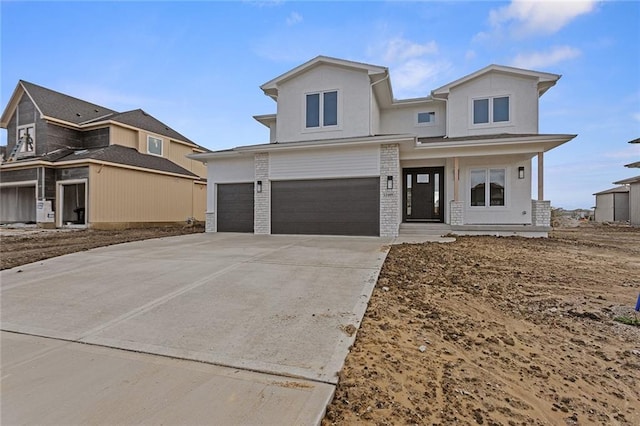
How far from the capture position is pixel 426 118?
14.1m

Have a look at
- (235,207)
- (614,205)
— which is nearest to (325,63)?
(235,207)

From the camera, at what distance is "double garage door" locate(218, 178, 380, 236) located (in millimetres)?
10867

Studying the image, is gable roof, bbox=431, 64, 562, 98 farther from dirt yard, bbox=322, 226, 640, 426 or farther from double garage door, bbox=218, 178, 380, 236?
dirt yard, bbox=322, 226, 640, 426

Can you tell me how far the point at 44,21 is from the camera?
35.2 ft

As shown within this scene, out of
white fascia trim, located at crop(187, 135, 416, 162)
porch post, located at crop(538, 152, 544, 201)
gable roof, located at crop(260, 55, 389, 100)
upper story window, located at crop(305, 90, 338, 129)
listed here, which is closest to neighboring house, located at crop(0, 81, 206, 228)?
white fascia trim, located at crop(187, 135, 416, 162)

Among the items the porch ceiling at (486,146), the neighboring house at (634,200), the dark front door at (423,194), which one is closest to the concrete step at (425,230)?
the dark front door at (423,194)

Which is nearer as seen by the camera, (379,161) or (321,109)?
(379,161)

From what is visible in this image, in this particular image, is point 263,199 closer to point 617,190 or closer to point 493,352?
point 493,352

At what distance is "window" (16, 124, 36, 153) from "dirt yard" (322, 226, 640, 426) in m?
21.8

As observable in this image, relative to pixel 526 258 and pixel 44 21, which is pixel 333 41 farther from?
pixel 526 258

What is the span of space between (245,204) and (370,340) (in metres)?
10.7

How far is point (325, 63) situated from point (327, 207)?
18.8 ft

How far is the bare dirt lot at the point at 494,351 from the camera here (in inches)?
82.8

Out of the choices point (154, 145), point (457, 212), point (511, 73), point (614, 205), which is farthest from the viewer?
point (614, 205)
